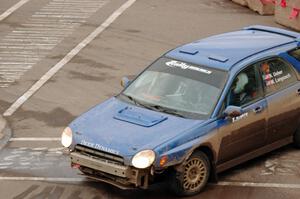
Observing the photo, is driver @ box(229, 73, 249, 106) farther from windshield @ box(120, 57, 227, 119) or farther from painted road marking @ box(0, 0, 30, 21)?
painted road marking @ box(0, 0, 30, 21)

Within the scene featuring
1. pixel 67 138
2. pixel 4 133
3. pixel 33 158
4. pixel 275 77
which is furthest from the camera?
pixel 4 133

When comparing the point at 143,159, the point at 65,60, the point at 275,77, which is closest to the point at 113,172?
the point at 143,159

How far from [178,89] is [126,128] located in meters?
1.22

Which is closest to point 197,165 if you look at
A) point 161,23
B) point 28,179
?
point 28,179

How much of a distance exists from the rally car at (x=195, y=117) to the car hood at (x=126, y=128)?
0.01m

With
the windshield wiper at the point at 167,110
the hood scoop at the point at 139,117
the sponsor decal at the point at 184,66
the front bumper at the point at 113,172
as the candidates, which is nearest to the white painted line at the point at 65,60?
the sponsor decal at the point at 184,66

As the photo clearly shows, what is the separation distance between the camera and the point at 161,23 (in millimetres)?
22078

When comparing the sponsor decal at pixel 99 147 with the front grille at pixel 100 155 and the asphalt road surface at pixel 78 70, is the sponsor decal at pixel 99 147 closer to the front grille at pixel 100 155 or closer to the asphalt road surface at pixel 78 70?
the front grille at pixel 100 155

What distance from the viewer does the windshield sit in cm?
1072

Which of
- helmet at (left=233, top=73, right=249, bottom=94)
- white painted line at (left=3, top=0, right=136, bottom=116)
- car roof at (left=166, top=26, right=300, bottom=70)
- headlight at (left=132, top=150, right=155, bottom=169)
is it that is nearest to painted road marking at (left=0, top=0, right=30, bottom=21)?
white painted line at (left=3, top=0, right=136, bottom=116)

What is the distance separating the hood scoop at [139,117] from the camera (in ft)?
33.8

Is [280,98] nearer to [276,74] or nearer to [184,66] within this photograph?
[276,74]

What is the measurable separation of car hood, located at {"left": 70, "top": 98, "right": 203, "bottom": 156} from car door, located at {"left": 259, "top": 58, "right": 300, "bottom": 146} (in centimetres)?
154

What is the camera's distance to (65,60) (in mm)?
18359
